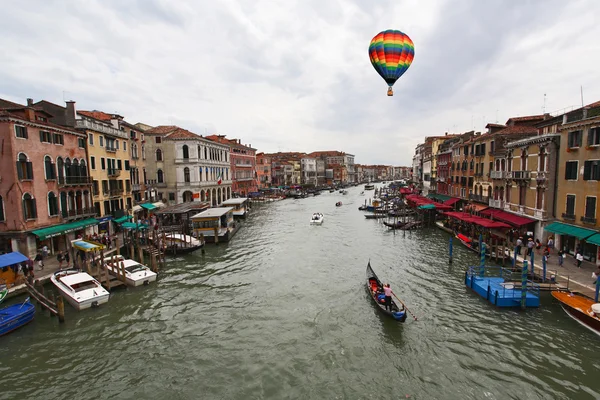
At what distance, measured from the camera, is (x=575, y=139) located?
72.3 ft

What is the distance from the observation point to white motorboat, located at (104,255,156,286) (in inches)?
829

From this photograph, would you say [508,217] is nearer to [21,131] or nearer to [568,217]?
[568,217]

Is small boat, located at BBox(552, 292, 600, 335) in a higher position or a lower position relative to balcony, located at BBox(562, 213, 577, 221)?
lower

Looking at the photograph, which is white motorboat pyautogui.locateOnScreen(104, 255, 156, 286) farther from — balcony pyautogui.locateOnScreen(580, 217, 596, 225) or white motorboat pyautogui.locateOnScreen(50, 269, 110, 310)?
balcony pyautogui.locateOnScreen(580, 217, 596, 225)

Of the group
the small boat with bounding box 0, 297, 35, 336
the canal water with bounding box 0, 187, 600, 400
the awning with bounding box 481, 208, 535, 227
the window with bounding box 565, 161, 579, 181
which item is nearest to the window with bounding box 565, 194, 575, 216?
the window with bounding box 565, 161, 579, 181

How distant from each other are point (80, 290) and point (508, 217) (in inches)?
1327

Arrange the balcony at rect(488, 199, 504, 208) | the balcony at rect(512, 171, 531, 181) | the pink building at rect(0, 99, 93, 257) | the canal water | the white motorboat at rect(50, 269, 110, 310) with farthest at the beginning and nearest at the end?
1. the balcony at rect(488, 199, 504, 208)
2. the balcony at rect(512, 171, 531, 181)
3. the pink building at rect(0, 99, 93, 257)
4. the white motorboat at rect(50, 269, 110, 310)
5. the canal water

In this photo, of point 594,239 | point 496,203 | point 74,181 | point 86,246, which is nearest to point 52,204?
point 74,181

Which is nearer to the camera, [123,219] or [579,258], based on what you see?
[579,258]

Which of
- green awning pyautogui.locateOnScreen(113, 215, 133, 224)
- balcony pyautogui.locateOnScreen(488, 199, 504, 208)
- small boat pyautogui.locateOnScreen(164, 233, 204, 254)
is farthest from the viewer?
balcony pyautogui.locateOnScreen(488, 199, 504, 208)

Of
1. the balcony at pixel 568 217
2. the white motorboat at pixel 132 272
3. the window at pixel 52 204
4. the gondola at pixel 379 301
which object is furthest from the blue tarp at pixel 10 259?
the balcony at pixel 568 217

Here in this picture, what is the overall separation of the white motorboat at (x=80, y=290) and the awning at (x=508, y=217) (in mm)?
31024

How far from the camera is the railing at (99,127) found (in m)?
29.1

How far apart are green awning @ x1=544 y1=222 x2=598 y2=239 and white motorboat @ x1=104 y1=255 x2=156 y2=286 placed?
28.1m
